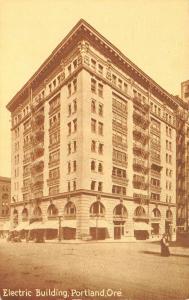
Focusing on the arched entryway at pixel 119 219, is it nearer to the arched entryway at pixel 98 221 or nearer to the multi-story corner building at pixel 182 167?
the arched entryway at pixel 98 221

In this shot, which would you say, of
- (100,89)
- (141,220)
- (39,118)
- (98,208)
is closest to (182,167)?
(141,220)

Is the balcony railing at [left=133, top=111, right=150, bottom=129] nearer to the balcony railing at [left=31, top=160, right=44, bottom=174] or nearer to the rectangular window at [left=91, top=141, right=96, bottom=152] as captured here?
the rectangular window at [left=91, top=141, right=96, bottom=152]

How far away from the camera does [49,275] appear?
9.70 metres

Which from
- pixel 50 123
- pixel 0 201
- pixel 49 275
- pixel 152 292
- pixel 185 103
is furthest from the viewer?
pixel 0 201

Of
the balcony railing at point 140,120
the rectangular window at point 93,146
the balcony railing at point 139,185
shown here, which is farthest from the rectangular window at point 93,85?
the balcony railing at point 139,185

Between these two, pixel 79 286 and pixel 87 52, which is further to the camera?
pixel 87 52

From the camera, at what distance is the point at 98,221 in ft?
71.1

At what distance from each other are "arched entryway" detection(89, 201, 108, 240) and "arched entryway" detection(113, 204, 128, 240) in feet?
2.32

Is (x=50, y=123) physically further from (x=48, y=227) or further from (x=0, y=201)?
(x=0, y=201)

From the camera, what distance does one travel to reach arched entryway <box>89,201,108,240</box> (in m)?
21.3

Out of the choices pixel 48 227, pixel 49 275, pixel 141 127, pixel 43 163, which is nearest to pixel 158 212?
pixel 141 127

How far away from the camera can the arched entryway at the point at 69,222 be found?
60.3ft

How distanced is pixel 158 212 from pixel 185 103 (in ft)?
20.0

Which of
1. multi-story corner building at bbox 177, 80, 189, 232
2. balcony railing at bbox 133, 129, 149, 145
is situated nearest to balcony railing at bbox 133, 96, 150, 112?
balcony railing at bbox 133, 129, 149, 145
